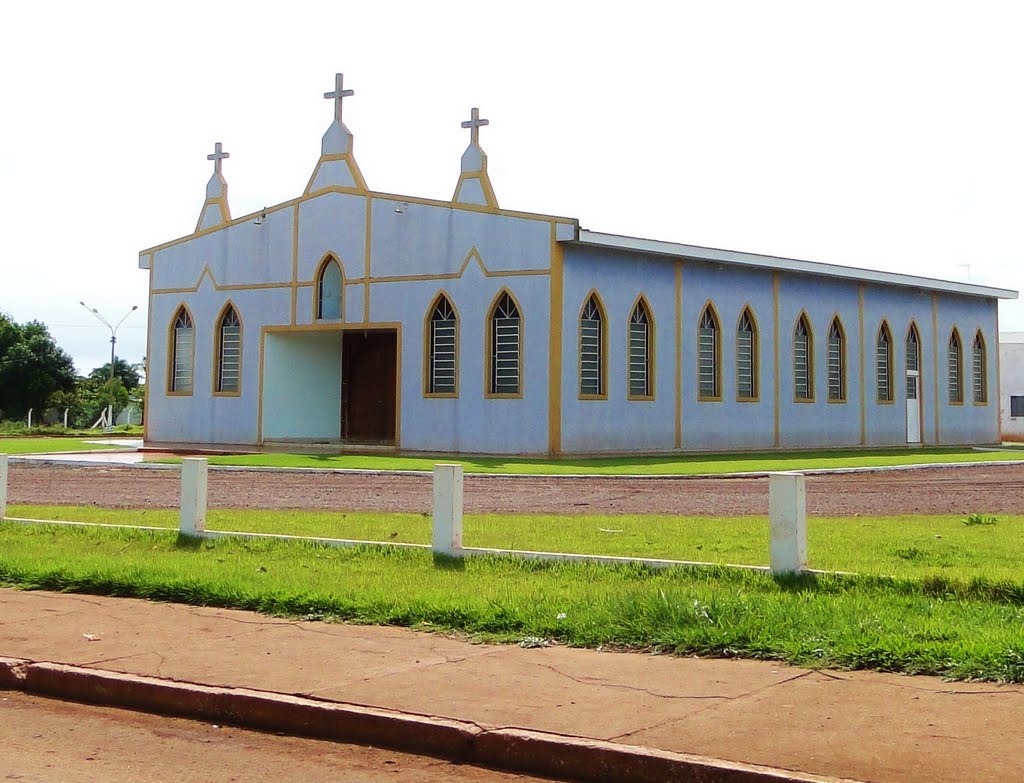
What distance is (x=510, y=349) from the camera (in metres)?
30.1

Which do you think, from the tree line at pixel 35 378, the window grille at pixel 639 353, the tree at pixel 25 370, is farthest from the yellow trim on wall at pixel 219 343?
the tree at pixel 25 370

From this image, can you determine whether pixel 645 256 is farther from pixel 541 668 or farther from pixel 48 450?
pixel 541 668

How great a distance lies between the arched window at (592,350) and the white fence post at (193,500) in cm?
1823

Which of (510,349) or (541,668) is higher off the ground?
(510,349)

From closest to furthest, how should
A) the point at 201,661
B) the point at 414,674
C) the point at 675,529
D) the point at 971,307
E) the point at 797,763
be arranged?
the point at 797,763, the point at 414,674, the point at 201,661, the point at 675,529, the point at 971,307

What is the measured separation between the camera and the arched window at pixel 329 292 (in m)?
32.7

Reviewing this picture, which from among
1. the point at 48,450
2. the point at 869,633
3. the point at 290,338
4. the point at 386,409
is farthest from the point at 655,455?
the point at 869,633

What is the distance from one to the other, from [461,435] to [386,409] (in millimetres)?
5583

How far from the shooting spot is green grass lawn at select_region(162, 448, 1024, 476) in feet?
85.1

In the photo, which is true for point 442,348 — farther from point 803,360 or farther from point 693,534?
point 693,534

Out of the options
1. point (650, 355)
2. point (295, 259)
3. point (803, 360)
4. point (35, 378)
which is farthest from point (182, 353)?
point (35, 378)

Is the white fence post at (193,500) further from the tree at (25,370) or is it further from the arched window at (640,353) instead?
the tree at (25,370)

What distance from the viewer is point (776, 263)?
112 ft

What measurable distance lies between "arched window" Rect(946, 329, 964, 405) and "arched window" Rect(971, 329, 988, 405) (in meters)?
0.84
